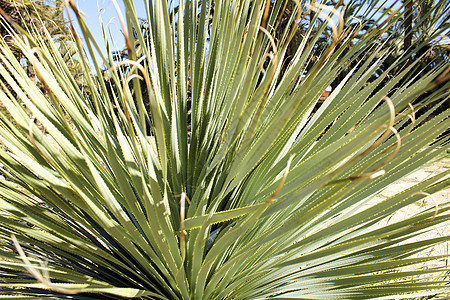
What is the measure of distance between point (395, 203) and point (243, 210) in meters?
0.33

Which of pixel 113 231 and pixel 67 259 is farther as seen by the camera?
pixel 67 259

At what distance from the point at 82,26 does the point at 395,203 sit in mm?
683

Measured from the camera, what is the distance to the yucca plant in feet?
2.12

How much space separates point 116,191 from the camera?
859 mm

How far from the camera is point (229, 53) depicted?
0.92 m

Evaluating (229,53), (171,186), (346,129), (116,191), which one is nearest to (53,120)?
(116,191)

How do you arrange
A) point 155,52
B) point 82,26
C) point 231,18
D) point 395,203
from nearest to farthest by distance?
1. point 82,26
2. point 395,203
3. point 231,18
4. point 155,52

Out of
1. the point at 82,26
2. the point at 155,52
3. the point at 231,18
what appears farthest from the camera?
the point at 155,52

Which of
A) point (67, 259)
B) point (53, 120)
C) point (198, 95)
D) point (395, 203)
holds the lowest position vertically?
point (67, 259)

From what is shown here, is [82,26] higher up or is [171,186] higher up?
[82,26]

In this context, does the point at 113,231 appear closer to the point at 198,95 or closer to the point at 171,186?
the point at 171,186

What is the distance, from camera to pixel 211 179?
2.53 ft

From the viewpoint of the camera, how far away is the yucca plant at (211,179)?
647mm

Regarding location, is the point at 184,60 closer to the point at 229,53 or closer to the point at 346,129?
the point at 229,53
